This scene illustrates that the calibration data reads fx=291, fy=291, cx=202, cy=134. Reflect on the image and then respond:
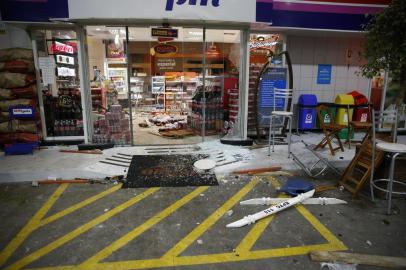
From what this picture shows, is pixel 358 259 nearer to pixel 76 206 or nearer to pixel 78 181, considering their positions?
pixel 76 206

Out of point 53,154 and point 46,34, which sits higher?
point 46,34

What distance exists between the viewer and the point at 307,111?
25.8ft

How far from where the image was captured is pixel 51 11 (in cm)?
609

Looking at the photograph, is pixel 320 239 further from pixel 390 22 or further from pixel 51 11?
pixel 51 11

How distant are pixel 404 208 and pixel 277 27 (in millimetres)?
4671

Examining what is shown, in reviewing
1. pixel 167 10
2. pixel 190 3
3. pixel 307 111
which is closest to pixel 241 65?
pixel 190 3

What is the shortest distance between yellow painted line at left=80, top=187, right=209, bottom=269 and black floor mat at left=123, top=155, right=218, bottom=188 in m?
0.42

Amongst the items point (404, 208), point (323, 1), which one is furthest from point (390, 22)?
point (323, 1)

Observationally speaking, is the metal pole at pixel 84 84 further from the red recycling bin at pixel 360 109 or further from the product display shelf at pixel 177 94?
the red recycling bin at pixel 360 109

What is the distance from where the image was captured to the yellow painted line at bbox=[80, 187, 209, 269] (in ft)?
9.87

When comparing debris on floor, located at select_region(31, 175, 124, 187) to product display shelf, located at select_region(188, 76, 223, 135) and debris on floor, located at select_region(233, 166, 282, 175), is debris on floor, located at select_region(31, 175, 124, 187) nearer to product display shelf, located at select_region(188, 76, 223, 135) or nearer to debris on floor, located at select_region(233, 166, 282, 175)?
debris on floor, located at select_region(233, 166, 282, 175)

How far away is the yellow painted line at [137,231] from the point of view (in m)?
3.01

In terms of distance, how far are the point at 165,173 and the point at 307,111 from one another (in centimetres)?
454

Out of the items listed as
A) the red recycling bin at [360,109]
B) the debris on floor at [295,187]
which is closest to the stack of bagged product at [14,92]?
the debris on floor at [295,187]
